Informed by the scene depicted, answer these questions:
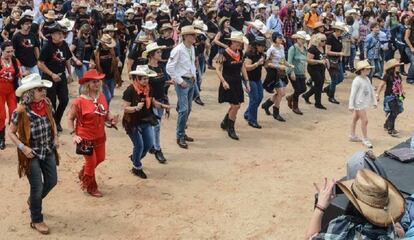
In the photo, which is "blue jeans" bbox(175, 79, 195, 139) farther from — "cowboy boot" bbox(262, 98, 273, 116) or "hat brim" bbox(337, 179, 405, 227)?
"hat brim" bbox(337, 179, 405, 227)

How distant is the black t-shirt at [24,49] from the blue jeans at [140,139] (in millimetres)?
3131

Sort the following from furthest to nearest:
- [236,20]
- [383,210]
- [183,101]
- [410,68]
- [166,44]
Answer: [236,20] < [410,68] < [166,44] < [183,101] < [383,210]

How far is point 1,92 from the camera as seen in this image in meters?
8.41

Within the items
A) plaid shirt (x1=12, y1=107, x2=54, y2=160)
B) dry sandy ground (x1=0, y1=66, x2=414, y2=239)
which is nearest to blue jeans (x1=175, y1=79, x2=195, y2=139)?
dry sandy ground (x1=0, y1=66, x2=414, y2=239)

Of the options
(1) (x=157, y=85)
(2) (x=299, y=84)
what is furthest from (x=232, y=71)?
(2) (x=299, y=84)

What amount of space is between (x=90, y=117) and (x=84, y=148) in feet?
1.25

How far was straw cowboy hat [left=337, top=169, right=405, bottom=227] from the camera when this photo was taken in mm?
3436

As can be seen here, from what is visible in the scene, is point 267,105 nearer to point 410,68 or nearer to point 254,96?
point 254,96

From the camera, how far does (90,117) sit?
22.0ft

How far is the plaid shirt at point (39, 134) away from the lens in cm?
596

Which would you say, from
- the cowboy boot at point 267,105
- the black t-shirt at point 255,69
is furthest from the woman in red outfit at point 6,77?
the cowboy boot at point 267,105

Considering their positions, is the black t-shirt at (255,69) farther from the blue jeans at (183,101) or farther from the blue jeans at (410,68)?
the blue jeans at (410,68)

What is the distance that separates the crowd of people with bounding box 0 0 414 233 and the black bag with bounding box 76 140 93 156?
17 millimetres

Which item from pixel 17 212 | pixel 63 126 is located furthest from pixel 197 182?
pixel 63 126
